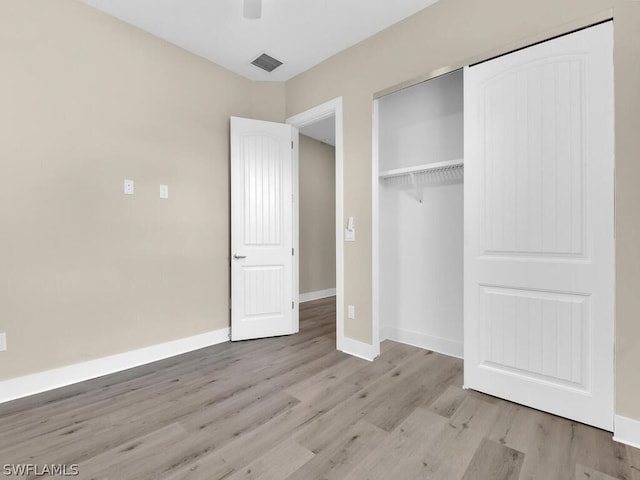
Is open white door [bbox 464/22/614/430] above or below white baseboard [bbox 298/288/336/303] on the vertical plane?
above

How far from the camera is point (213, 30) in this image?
280cm

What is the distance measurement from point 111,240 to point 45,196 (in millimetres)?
524

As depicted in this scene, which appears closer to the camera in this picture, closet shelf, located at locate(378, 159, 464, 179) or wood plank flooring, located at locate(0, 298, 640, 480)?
wood plank flooring, located at locate(0, 298, 640, 480)

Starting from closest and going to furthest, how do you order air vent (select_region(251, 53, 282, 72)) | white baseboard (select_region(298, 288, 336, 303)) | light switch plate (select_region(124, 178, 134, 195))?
light switch plate (select_region(124, 178, 134, 195)) → air vent (select_region(251, 53, 282, 72)) → white baseboard (select_region(298, 288, 336, 303))

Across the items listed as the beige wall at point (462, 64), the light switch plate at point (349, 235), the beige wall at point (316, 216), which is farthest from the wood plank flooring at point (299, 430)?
the beige wall at point (316, 216)

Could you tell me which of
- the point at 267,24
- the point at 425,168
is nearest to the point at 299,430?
the point at 425,168

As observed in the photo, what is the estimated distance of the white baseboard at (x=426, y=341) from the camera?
2904mm

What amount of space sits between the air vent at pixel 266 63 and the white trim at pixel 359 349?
2.87 metres

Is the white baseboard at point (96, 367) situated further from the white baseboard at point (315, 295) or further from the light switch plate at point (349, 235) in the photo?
the white baseboard at point (315, 295)

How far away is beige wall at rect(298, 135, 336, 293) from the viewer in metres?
5.31

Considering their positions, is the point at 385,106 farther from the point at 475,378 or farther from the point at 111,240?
the point at 111,240

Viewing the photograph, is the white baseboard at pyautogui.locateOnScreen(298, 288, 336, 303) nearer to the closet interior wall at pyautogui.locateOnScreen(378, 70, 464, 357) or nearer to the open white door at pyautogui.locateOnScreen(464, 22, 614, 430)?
the closet interior wall at pyautogui.locateOnScreen(378, 70, 464, 357)

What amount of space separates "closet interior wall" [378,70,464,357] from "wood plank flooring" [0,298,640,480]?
0.56m

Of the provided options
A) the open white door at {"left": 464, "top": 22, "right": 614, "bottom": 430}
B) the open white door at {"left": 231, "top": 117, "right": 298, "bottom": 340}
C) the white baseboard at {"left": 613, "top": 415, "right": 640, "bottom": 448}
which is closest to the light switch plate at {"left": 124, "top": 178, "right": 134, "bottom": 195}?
the open white door at {"left": 231, "top": 117, "right": 298, "bottom": 340}
